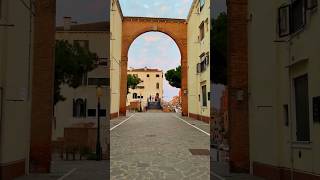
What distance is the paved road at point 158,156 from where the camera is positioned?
14.3 m

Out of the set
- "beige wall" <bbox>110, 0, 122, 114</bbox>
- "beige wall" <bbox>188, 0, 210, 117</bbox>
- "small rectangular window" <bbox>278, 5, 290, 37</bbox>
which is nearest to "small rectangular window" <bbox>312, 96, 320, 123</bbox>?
"small rectangular window" <bbox>278, 5, 290, 37</bbox>

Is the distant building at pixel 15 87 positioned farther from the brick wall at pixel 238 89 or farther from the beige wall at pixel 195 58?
the beige wall at pixel 195 58

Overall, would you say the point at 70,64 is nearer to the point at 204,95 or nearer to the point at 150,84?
the point at 204,95

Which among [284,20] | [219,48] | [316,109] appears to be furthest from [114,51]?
[316,109]

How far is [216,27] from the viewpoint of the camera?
636 inches

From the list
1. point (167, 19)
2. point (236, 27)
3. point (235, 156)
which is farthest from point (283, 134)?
point (167, 19)

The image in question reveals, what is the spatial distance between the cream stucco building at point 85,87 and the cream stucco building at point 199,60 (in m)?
21.8

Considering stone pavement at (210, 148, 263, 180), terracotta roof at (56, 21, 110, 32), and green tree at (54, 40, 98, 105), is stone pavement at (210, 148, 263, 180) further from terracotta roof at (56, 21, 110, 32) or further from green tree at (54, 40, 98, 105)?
terracotta roof at (56, 21, 110, 32)

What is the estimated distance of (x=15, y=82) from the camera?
12.8 m

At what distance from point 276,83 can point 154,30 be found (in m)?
38.6

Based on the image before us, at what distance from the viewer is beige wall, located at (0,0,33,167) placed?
472 inches

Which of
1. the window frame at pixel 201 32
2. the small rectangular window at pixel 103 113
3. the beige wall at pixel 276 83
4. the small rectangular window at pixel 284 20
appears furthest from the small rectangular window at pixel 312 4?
the window frame at pixel 201 32

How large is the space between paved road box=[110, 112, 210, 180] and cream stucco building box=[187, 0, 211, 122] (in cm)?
989

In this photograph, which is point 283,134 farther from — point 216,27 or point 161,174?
point 216,27
